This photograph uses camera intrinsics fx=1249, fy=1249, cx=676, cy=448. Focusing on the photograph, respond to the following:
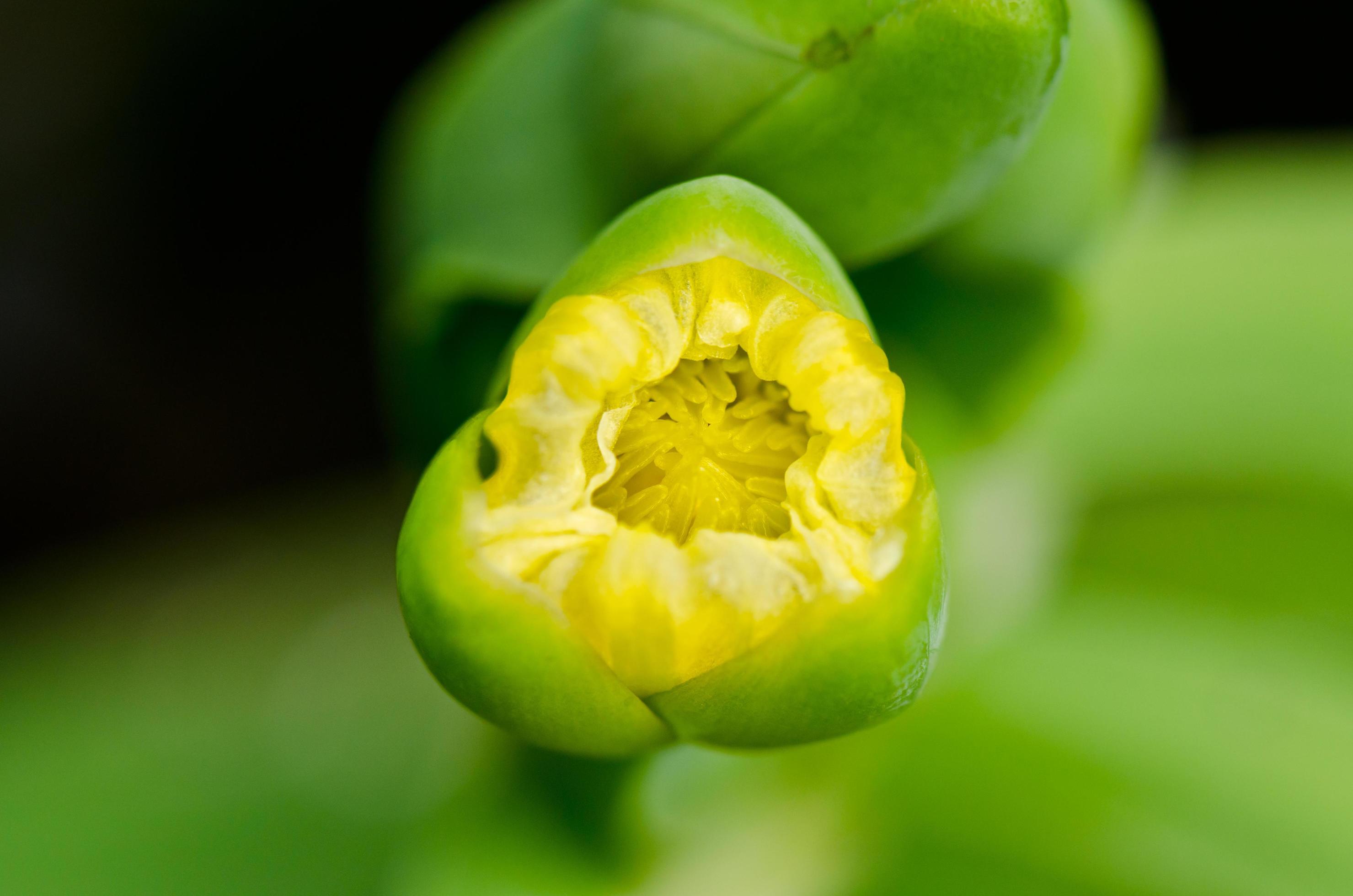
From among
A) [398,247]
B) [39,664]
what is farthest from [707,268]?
[39,664]

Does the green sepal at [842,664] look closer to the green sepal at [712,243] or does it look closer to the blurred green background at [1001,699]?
the green sepal at [712,243]

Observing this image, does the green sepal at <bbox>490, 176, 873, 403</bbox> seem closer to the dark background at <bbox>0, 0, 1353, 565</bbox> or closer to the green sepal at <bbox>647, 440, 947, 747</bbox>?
the green sepal at <bbox>647, 440, 947, 747</bbox>

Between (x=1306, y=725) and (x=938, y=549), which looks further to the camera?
(x=1306, y=725)

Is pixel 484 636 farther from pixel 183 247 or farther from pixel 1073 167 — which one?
pixel 183 247

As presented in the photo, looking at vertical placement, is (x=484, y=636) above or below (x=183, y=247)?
below

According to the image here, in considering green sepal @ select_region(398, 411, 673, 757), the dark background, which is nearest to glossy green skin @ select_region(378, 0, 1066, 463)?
green sepal @ select_region(398, 411, 673, 757)

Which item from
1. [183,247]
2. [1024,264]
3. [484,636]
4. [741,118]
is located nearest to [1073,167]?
[1024,264]

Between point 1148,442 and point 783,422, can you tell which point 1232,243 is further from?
point 783,422
